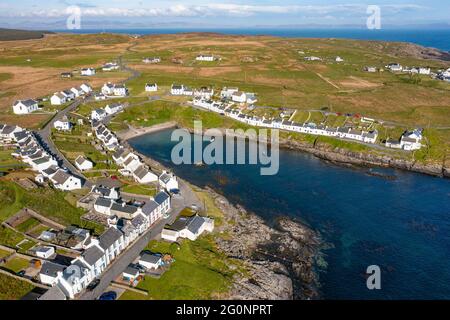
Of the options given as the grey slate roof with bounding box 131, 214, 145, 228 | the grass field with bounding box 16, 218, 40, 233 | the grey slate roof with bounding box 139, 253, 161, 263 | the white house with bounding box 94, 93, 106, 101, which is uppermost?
the white house with bounding box 94, 93, 106, 101

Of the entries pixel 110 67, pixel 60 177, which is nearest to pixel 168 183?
pixel 60 177

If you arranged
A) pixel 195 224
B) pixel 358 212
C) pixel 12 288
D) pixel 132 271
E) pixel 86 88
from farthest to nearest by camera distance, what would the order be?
1. pixel 86 88
2. pixel 358 212
3. pixel 195 224
4. pixel 132 271
5. pixel 12 288

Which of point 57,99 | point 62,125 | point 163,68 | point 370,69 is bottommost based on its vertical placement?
point 62,125

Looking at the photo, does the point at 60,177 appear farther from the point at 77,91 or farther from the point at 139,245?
the point at 77,91

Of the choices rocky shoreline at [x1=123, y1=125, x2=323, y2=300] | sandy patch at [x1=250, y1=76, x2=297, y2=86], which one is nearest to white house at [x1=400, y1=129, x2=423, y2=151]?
rocky shoreline at [x1=123, y1=125, x2=323, y2=300]

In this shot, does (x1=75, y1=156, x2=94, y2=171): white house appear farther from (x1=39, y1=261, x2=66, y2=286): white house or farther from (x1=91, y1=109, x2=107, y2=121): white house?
(x1=91, y1=109, x2=107, y2=121): white house
